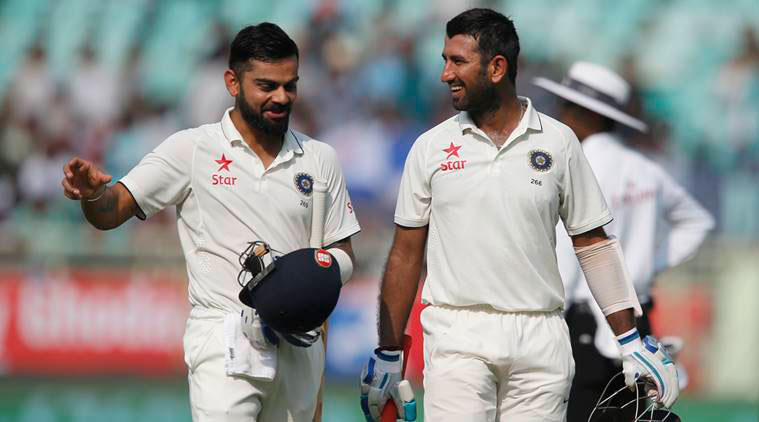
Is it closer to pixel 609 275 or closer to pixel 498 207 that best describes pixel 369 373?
pixel 498 207

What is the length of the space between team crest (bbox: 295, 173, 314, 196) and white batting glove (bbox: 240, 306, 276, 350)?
526 millimetres

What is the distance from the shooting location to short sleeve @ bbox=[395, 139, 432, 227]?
4922mm

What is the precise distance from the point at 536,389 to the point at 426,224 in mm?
758

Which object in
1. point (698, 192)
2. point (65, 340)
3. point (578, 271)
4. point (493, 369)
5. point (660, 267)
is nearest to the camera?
point (493, 369)

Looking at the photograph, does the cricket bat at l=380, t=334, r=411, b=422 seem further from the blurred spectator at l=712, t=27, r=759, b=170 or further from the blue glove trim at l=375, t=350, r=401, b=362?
the blurred spectator at l=712, t=27, r=759, b=170

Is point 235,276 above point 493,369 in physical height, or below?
above

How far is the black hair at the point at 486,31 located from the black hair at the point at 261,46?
0.63m

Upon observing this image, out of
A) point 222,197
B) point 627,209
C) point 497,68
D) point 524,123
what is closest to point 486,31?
point 497,68

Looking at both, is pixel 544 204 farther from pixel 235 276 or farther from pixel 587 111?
pixel 587 111

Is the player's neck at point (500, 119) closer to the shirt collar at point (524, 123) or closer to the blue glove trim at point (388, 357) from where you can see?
the shirt collar at point (524, 123)

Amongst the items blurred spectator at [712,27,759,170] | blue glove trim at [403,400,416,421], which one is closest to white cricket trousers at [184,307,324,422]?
blue glove trim at [403,400,416,421]

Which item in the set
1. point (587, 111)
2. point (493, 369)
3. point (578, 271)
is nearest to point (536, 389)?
point (493, 369)

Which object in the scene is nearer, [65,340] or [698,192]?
[65,340]

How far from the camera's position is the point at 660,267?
681 cm
